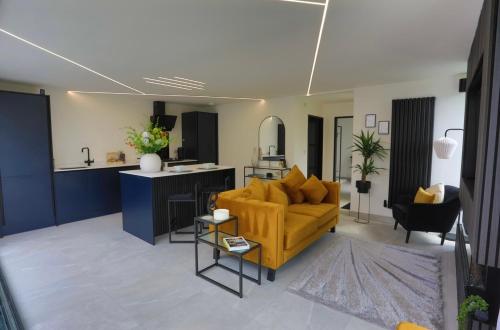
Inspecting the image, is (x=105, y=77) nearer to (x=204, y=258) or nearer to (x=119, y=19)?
(x=119, y=19)

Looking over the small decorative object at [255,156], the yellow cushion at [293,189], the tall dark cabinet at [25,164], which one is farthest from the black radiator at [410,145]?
the tall dark cabinet at [25,164]

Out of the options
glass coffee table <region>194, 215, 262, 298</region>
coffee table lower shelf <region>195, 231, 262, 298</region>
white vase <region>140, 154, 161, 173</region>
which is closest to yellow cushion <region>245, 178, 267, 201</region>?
glass coffee table <region>194, 215, 262, 298</region>

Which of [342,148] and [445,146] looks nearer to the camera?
[445,146]

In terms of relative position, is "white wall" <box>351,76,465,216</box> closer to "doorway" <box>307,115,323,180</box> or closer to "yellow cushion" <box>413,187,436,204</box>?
"yellow cushion" <box>413,187,436,204</box>

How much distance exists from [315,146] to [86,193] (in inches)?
223

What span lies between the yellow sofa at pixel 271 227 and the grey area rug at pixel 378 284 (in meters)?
0.30

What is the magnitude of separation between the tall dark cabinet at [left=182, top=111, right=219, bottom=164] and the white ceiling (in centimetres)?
A: 291

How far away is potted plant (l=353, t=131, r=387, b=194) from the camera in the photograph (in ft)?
15.8

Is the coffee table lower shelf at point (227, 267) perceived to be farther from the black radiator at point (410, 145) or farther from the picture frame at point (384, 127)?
the picture frame at point (384, 127)

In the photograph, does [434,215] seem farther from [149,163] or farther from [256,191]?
[149,163]

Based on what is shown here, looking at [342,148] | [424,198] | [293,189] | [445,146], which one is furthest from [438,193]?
[342,148]

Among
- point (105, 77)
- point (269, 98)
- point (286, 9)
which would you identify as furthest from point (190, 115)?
point (286, 9)

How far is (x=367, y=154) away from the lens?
483 centimetres

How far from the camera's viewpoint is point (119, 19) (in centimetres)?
217
